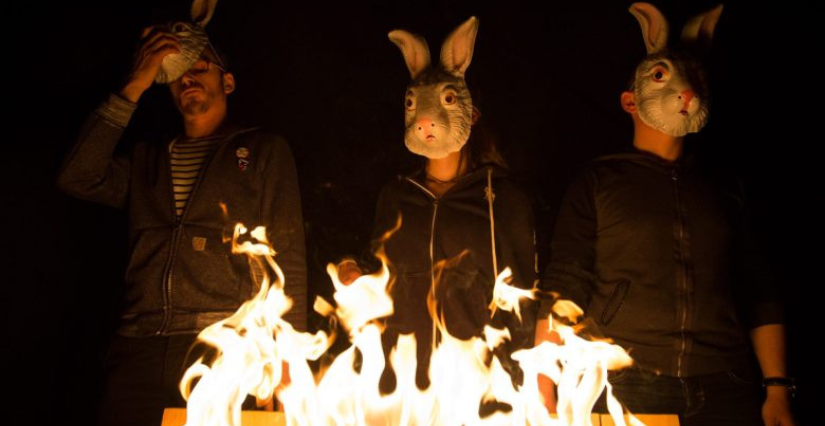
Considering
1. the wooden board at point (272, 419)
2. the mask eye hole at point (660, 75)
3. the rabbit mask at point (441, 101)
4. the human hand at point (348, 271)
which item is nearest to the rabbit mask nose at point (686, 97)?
the mask eye hole at point (660, 75)

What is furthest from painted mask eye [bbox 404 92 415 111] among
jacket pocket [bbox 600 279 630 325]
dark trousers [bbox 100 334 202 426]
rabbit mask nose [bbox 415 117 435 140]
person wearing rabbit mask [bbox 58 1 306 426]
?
dark trousers [bbox 100 334 202 426]

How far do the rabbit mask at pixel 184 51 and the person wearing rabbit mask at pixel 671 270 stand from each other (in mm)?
2071

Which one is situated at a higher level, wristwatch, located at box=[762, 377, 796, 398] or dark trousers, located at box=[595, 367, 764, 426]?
wristwatch, located at box=[762, 377, 796, 398]

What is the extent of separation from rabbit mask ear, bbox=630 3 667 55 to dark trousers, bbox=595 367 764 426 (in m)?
1.62

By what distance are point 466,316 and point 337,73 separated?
2047mm

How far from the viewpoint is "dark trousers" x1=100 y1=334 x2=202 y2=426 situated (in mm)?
2979

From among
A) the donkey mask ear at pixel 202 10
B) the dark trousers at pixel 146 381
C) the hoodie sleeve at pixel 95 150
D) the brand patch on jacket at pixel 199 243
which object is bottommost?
the dark trousers at pixel 146 381

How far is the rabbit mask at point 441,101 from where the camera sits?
346 cm

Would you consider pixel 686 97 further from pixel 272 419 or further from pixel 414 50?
pixel 272 419

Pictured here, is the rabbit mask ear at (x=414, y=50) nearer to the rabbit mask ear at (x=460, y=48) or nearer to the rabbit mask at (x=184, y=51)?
the rabbit mask ear at (x=460, y=48)

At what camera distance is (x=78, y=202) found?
3.97 metres

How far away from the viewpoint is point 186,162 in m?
3.44

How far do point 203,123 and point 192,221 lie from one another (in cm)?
62

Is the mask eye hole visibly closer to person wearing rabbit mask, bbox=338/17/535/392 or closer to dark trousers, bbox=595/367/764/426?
person wearing rabbit mask, bbox=338/17/535/392
